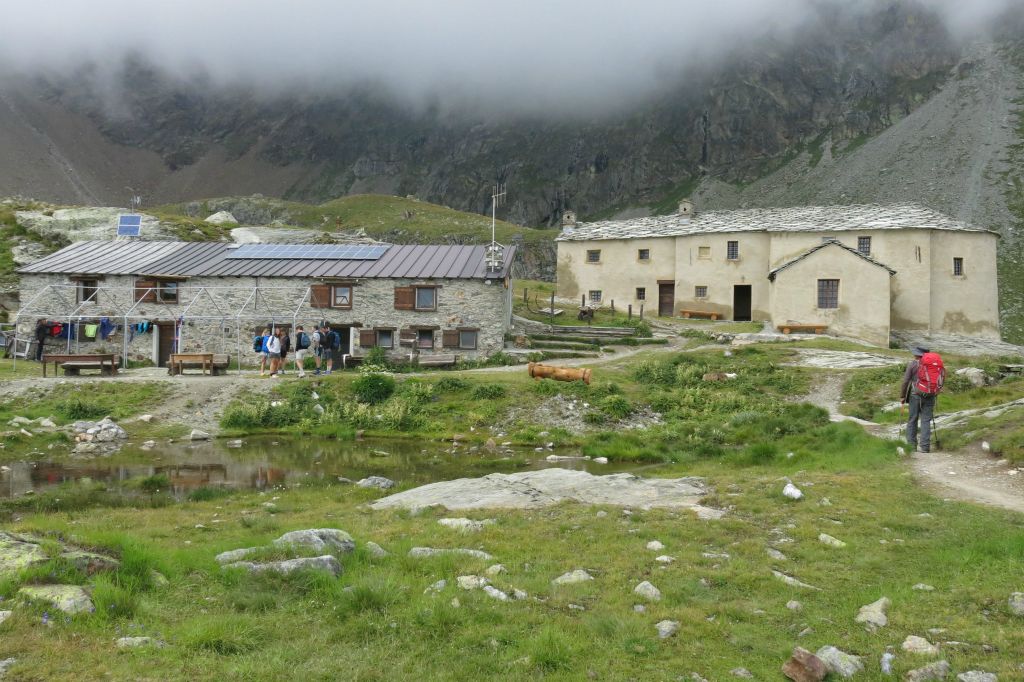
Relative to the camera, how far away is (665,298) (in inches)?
2140

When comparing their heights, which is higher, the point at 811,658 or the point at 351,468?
the point at 811,658

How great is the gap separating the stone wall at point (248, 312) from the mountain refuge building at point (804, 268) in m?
19.4

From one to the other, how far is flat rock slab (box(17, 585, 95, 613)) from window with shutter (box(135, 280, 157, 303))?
35.9m

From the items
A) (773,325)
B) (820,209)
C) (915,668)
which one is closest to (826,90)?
(820,209)

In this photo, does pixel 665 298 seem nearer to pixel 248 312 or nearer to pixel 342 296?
pixel 342 296

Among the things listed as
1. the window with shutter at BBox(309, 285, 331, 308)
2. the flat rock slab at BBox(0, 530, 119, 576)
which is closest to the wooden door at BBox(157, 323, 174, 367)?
the window with shutter at BBox(309, 285, 331, 308)

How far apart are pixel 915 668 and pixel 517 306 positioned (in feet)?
150

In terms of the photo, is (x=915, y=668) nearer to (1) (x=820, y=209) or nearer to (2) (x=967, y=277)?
(2) (x=967, y=277)

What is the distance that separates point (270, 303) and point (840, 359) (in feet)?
97.3

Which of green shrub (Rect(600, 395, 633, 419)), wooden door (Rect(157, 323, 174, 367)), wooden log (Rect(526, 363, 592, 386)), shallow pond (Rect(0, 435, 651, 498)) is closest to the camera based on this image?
shallow pond (Rect(0, 435, 651, 498))

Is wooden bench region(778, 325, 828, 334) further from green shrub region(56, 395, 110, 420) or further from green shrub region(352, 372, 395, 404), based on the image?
green shrub region(56, 395, 110, 420)

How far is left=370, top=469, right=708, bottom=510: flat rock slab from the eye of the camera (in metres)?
12.3

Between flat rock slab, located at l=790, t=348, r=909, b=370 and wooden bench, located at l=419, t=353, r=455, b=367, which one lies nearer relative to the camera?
flat rock slab, located at l=790, t=348, r=909, b=370

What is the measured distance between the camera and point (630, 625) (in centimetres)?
633
